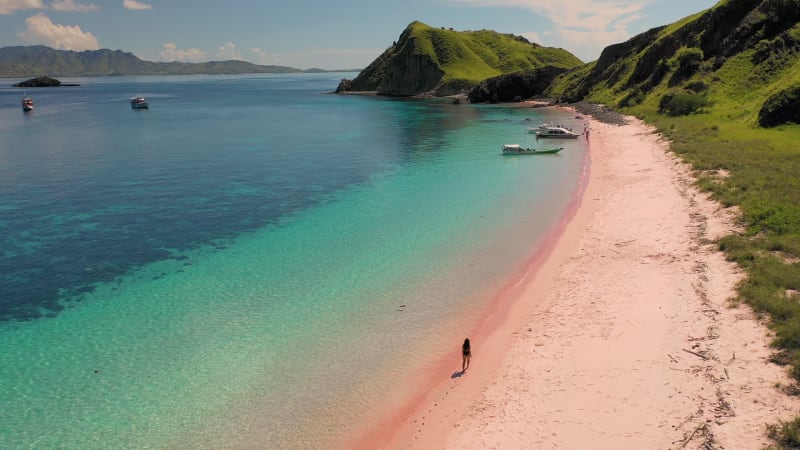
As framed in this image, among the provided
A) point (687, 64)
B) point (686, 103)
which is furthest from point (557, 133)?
point (687, 64)

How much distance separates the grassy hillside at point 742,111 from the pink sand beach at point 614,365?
1312 millimetres

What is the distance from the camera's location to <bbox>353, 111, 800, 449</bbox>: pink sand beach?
1529 cm

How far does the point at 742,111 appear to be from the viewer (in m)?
67.8

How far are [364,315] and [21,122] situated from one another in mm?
141319

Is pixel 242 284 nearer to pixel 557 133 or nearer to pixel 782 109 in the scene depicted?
pixel 782 109

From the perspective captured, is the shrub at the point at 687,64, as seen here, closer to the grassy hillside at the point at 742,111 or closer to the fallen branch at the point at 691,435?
the grassy hillside at the point at 742,111

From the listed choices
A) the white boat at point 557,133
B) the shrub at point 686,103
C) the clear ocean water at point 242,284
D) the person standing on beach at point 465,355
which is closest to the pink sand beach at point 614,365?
the person standing on beach at point 465,355

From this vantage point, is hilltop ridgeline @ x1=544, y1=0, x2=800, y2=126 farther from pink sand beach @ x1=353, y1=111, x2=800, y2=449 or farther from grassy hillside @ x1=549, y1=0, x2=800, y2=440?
pink sand beach @ x1=353, y1=111, x2=800, y2=449

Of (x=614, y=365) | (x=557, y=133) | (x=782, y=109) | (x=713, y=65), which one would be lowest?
(x=614, y=365)

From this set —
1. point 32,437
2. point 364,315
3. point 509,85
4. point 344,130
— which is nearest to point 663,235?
point 364,315

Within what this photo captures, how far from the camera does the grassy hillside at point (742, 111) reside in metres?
22.5

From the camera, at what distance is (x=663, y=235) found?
103 feet

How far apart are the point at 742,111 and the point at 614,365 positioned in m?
64.8

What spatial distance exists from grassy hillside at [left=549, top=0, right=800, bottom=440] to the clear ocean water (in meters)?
11.6
